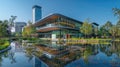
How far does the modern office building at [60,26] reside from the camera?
292 feet

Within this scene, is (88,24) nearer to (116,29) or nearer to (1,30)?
(116,29)

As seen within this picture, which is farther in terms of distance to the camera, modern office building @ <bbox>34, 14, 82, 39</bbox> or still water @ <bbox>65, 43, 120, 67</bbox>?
modern office building @ <bbox>34, 14, 82, 39</bbox>

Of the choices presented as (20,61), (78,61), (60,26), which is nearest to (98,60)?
(78,61)

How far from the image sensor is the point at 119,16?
222 feet

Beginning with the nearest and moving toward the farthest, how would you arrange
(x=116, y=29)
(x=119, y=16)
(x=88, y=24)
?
(x=119, y=16) < (x=88, y=24) < (x=116, y=29)

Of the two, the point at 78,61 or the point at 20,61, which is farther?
the point at 20,61

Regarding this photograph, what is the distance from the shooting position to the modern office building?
89.1 m

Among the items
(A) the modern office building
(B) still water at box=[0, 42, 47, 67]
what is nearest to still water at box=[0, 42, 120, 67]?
(B) still water at box=[0, 42, 47, 67]

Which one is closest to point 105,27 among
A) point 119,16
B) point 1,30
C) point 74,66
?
point 119,16

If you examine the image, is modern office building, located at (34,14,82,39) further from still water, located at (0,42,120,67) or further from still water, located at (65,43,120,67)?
still water, located at (0,42,120,67)

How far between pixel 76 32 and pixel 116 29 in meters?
19.3

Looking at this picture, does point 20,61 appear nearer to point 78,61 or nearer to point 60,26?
point 78,61

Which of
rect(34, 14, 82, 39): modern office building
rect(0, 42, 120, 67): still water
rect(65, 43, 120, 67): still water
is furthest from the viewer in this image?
rect(34, 14, 82, 39): modern office building

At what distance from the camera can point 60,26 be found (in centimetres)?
8931
